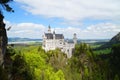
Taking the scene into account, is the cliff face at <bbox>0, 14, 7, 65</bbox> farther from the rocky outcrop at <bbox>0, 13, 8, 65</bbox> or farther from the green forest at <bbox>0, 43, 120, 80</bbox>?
the green forest at <bbox>0, 43, 120, 80</bbox>

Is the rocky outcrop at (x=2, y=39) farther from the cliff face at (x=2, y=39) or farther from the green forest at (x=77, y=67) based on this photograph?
the green forest at (x=77, y=67)

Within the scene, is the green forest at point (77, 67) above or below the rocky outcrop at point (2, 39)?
below

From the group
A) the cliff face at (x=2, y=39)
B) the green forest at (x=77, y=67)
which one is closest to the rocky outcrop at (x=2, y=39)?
the cliff face at (x=2, y=39)

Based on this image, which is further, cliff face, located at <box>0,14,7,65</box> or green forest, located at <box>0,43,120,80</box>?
green forest, located at <box>0,43,120,80</box>

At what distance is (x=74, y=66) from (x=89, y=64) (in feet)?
20.7

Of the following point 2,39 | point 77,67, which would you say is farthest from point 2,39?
point 77,67

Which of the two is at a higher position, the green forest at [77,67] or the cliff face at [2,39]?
the cliff face at [2,39]

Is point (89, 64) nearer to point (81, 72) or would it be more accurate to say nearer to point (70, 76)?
point (81, 72)

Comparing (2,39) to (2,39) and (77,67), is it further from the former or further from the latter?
(77,67)

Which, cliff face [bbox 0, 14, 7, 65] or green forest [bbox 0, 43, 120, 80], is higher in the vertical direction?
cliff face [bbox 0, 14, 7, 65]

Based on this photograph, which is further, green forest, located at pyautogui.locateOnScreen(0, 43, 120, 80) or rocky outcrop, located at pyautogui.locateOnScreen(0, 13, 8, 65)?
green forest, located at pyautogui.locateOnScreen(0, 43, 120, 80)

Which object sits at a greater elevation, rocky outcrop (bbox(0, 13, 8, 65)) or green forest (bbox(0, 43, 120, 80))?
rocky outcrop (bbox(0, 13, 8, 65))

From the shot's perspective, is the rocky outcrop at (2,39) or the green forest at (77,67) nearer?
the rocky outcrop at (2,39)

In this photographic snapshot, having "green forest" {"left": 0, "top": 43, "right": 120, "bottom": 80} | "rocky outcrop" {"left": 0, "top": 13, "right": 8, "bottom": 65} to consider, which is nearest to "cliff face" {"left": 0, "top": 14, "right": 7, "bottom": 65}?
"rocky outcrop" {"left": 0, "top": 13, "right": 8, "bottom": 65}
